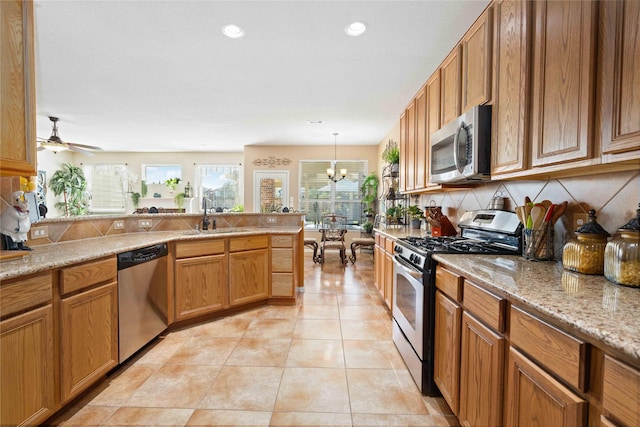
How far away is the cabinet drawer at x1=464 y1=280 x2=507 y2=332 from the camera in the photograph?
112cm

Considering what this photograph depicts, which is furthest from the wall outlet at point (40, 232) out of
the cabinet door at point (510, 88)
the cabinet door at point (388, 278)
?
the cabinet door at point (510, 88)

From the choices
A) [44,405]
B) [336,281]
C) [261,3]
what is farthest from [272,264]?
[261,3]

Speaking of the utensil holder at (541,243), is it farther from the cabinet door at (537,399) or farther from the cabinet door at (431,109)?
the cabinet door at (431,109)

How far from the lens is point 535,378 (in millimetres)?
943

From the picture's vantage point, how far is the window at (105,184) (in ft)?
27.2

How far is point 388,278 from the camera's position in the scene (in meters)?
3.03

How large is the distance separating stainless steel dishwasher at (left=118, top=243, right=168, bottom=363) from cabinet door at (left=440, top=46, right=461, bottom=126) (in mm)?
2678

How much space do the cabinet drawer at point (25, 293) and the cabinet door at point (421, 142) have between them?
9.71ft

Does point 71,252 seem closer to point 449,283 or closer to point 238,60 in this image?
point 238,60

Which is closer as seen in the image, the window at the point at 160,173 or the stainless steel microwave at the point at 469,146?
the stainless steel microwave at the point at 469,146

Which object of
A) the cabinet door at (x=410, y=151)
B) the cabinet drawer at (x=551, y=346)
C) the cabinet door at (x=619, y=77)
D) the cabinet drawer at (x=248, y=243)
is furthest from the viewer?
the cabinet door at (x=410, y=151)

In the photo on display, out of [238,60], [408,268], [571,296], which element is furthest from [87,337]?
[238,60]

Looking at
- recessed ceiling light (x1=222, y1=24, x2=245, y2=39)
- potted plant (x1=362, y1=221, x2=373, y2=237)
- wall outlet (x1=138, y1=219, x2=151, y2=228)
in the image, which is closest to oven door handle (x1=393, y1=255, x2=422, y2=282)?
recessed ceiling light (x1=222, y1=24, x2=245, y2=39)

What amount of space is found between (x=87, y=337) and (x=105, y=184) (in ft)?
27.0
